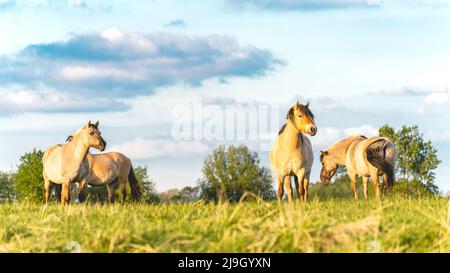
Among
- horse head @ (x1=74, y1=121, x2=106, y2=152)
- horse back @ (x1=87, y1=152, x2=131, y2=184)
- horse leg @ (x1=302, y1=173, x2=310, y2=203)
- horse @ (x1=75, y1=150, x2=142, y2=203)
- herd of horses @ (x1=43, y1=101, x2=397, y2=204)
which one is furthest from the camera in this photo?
horse back @ (x1=87, y1=152, x2=131, y2=184)

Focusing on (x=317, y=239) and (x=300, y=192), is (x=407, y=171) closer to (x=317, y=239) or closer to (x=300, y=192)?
(x=300, y=192)

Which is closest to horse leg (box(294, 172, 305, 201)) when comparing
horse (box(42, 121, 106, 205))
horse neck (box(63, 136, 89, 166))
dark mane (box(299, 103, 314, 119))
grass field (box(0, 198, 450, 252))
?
dark mane (box(299, 103, 314, 119))

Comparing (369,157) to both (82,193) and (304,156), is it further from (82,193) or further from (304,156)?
(82,193)

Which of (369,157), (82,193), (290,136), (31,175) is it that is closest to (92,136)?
(82,193)

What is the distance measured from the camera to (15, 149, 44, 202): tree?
133 feet

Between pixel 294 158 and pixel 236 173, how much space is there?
35.4 metres

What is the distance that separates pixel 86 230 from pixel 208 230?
1.52m

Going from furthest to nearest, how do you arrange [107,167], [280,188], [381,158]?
[107,167] < [381,158] < [280,188]

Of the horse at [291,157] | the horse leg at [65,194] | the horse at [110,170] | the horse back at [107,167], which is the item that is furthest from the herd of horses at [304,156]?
the horse back at [107,167]

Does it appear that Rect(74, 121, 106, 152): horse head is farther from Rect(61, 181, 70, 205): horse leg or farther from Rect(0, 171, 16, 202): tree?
Rect(0, 171, 16, 202): tree

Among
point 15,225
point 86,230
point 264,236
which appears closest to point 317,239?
point 264,236

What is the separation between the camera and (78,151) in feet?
63.9

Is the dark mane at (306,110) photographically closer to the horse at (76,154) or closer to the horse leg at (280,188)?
the horse leg at (280,188)
